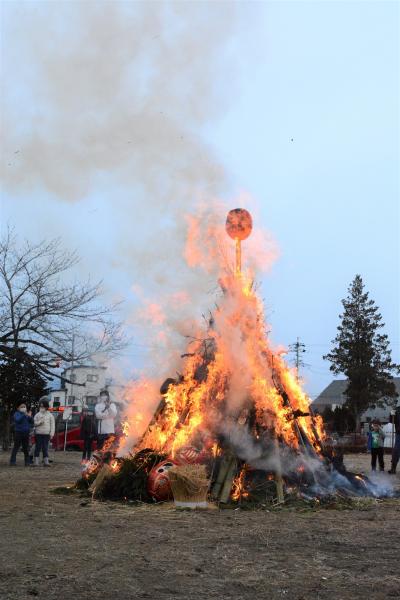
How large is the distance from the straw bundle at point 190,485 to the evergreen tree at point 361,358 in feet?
154

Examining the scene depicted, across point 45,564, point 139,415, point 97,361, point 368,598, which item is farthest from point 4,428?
point 368,598

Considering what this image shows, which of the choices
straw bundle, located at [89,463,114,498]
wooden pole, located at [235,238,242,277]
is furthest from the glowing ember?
wooden pole, located at [235,238,242,277]

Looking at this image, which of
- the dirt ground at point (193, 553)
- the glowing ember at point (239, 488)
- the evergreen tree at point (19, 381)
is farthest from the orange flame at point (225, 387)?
the evergreen tree at point (19, 381)

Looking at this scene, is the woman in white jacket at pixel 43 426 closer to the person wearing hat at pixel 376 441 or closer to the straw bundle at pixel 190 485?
the straw bundle at pixel 190 485

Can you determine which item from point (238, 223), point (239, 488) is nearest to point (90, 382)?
point (238, 223)

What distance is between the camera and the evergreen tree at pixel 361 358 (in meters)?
54.3

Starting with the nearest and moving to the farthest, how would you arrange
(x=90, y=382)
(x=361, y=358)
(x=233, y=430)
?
(x=233, y=430), (x=90, y=382), (x=361, y=358)

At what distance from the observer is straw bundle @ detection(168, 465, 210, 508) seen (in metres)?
8.89

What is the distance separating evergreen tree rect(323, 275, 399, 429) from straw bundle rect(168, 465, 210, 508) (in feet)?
154

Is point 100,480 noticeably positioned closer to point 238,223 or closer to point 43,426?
point 238,223

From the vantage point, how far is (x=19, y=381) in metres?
20.4

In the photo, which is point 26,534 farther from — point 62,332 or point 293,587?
point 62,332

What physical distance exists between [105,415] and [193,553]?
10096 millimetres

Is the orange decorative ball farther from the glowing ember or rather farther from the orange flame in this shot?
the glowing ember
